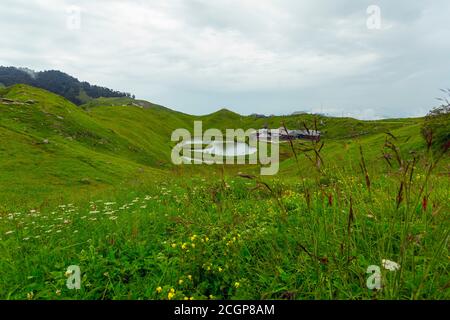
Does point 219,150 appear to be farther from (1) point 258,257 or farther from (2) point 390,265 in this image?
(2) point 390,265

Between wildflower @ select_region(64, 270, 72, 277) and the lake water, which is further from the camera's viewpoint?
the lake water

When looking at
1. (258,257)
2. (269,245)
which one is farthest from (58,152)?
(269,245)

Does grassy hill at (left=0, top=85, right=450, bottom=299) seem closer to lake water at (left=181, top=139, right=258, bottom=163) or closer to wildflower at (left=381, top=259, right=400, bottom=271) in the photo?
wildflower at (left=381, top=259, right=400, bottom=271)

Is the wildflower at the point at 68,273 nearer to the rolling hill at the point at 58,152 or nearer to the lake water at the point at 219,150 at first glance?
the rolling hill at the point at 58,152

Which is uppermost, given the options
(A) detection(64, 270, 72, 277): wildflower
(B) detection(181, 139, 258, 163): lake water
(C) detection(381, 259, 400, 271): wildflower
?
(C) detection(381, 259, 400, 271): wildflower

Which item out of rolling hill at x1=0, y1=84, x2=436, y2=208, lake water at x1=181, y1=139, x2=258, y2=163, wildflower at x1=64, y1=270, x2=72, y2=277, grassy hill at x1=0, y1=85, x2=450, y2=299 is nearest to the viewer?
grassy hill at x1=0, y1=85, x2=450, y2=299

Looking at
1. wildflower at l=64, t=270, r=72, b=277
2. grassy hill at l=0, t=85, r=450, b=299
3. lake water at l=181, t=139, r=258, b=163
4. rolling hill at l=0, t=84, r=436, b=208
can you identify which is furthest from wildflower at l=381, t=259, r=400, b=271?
lake water at l=181, t=139, r=258, b=163

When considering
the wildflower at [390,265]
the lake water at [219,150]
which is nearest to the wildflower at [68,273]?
the wildflower at [390,265]

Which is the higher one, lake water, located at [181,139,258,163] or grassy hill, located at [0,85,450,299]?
grassy hill, located at [0,85,450,299]

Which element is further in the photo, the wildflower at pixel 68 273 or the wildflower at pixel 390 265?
the wildflower at pixel 68 273

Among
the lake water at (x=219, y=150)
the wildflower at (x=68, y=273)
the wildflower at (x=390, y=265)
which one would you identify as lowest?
the lake water at (x=219, y=150)

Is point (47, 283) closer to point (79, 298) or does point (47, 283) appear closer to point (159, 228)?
point (79, 298)
